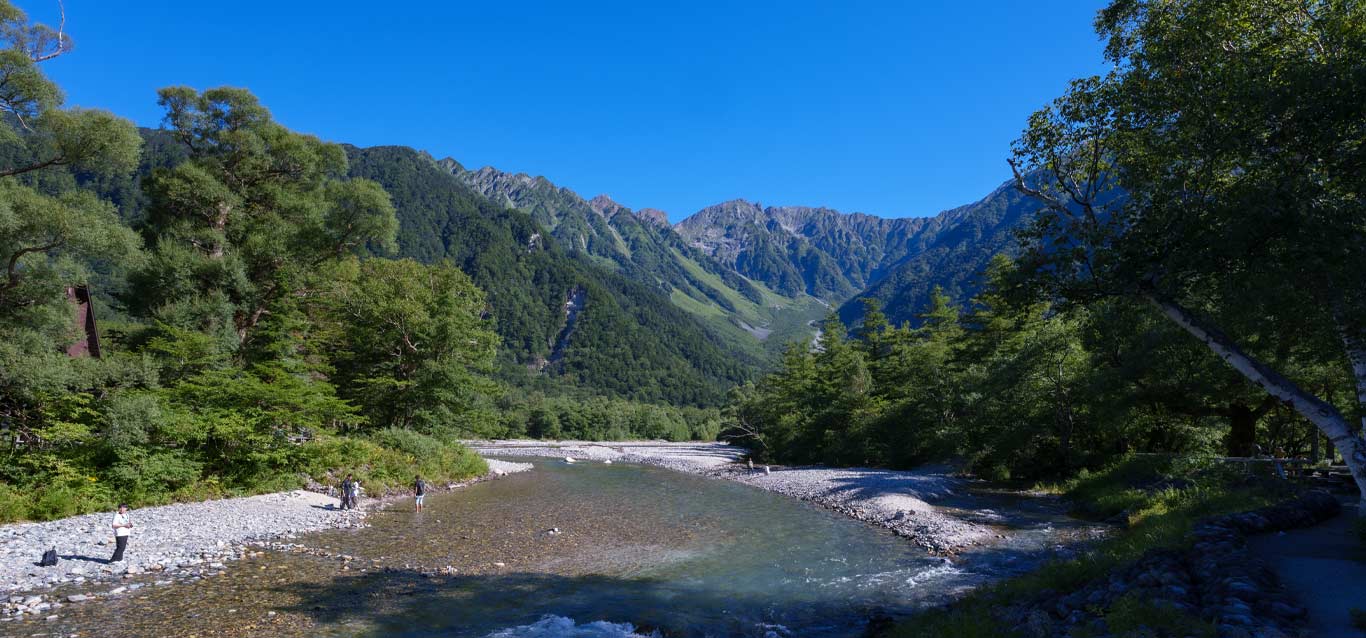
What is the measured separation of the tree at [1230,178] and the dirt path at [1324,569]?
144 centimetres

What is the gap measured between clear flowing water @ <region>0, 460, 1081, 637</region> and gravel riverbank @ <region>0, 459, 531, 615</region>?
3.13 feet

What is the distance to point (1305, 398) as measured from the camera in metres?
9.81

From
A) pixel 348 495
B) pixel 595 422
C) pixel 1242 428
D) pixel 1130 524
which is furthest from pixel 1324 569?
pixel 595 422

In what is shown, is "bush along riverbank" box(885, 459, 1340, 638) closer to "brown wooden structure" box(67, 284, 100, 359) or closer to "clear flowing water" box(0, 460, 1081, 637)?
"clear flowing water" box(0, 460, 1081, 637)

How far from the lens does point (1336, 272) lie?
28.6 ft

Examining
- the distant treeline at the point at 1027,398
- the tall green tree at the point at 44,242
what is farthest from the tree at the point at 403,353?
the distant treeline at the point at 1027,398

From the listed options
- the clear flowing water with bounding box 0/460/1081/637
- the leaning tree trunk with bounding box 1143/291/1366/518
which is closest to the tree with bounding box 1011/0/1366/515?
the leaning tree trunk with bounding box 1143/291/1366/518

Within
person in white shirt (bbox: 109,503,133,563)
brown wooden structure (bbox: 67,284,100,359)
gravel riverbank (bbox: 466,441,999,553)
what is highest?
brown wooden structure (bbox: 67,284,100,359)

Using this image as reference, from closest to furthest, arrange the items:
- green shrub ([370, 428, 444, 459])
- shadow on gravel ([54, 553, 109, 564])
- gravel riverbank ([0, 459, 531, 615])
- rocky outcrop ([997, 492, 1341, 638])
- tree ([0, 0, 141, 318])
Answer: rocky outcrop ([997, 492, 1341, 638]) < gravel riverbank ([0, 459, 531, 615]) < shadow on gravel ([54, 553, 109, 564]) < tree ([0, 0, 141, 318]) < green shrub ([370, 428, 444, 459])

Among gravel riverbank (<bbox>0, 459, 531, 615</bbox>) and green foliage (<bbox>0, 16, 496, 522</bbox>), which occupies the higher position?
green foliage (<bbox>0, 16, 496, 522</bbox>)

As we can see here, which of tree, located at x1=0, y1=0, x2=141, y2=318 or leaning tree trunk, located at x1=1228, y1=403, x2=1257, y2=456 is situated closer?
tree, located at x1=0, y1=0, x2=141, y2=318

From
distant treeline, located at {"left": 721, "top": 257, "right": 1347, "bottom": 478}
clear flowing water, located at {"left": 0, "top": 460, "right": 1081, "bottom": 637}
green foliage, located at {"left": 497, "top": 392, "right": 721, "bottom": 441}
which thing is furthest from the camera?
green foliage, located at {"left": 497, "top": 392, "right": 721, "bottom": 441}

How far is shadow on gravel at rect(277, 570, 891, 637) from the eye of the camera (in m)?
12.2

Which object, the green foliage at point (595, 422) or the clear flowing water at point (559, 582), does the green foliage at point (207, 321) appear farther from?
the green foliage at point (595, 422)
